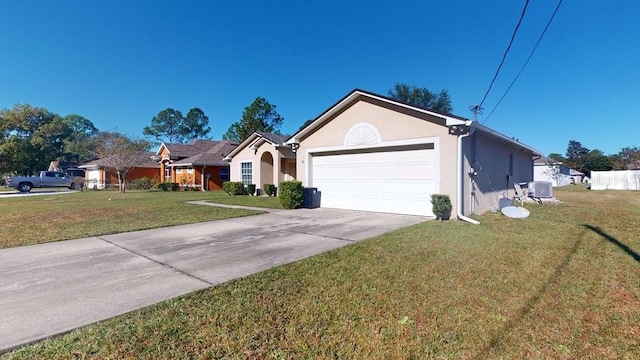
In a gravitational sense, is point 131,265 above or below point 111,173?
below

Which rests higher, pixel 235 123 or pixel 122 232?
pixel 235 123

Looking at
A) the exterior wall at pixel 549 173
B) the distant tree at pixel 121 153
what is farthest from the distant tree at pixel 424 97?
the distant tree at pixel 121 153

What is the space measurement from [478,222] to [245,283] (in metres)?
7.38

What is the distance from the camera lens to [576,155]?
67000mm

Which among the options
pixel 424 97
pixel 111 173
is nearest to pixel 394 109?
pixel 111 173

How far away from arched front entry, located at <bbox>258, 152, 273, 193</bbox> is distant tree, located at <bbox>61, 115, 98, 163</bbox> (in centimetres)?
4277

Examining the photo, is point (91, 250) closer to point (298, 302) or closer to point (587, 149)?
point (298, 302)

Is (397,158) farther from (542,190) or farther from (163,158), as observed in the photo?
(163,158)

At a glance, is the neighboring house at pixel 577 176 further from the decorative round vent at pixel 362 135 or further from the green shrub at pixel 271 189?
the decorative round vent at pixel 362 135

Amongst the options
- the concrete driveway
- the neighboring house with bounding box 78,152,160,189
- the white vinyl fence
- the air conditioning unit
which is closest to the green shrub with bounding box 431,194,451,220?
the concrete driveway

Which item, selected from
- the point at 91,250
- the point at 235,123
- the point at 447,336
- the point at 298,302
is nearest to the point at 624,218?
the point at 447,336

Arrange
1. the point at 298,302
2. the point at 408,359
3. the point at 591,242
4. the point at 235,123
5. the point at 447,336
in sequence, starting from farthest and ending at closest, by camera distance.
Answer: the point at 235,123, the point at 591,242, the point at 298,302, the point at 447,336, the point at 408,359

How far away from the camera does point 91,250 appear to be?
593 centimetres

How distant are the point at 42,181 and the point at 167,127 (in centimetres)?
3690
